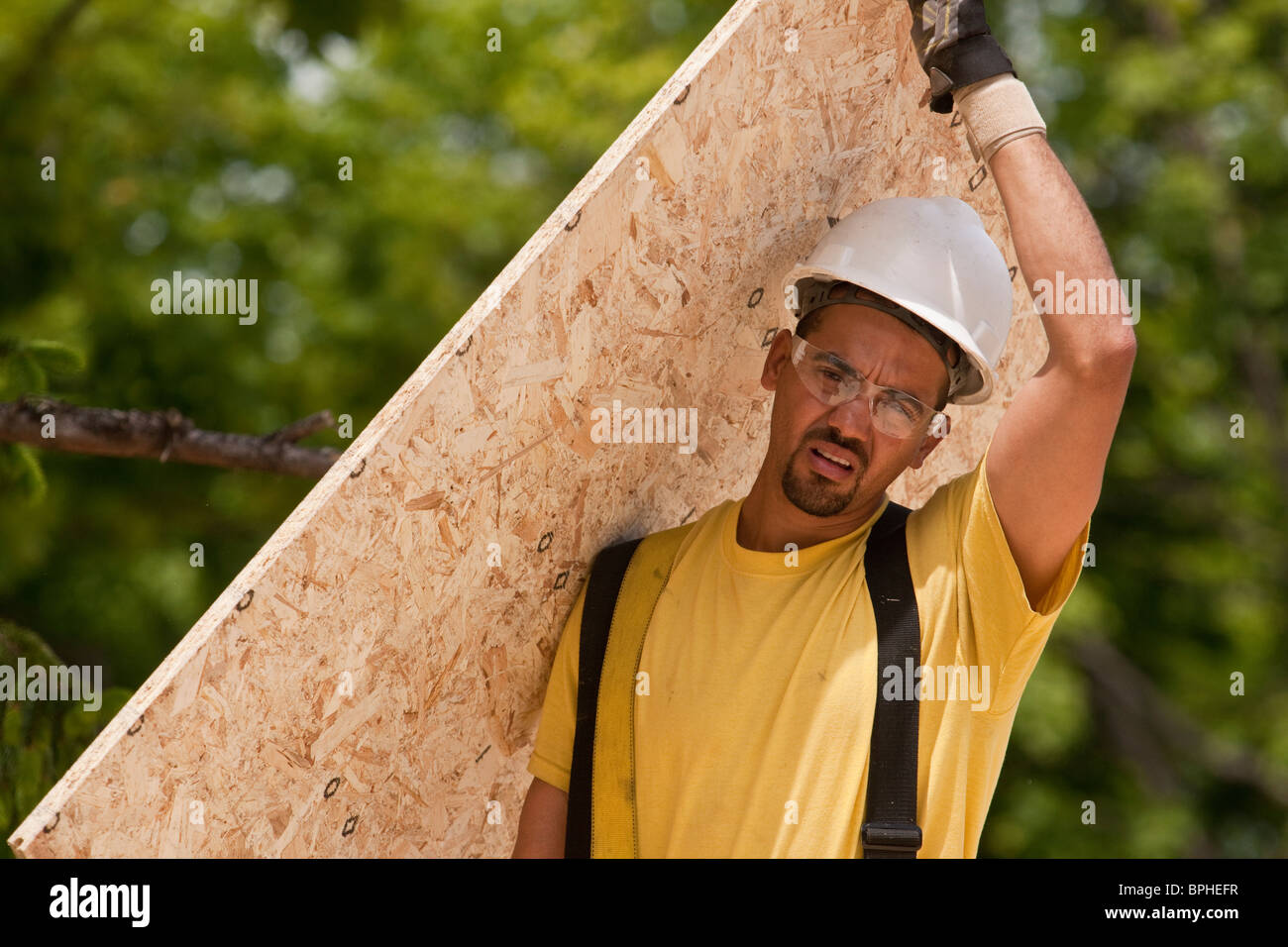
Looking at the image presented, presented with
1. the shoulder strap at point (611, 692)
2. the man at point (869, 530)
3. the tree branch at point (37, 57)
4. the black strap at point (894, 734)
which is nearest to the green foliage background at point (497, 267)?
the tree branch at point (37, 57)

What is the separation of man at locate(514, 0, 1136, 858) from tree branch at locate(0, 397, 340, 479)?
1.72 m

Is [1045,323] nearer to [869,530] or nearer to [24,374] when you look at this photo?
[869,530]

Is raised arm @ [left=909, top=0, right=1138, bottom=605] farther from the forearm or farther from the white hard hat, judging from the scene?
the white hard hat

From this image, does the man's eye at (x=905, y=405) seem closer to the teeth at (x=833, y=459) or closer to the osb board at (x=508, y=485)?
the teeth at (x=833, y=459)

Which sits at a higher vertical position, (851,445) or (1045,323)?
(1045,323)

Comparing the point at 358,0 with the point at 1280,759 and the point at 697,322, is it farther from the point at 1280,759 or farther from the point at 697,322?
the point at 1280,759

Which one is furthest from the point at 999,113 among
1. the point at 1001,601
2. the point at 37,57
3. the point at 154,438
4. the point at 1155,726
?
the point at 1155,726

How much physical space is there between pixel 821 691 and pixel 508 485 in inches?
36.1

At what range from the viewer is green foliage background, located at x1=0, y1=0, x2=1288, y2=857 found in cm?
1140

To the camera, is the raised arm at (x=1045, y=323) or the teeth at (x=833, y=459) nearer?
the raised arm at (x=1045, y=323)

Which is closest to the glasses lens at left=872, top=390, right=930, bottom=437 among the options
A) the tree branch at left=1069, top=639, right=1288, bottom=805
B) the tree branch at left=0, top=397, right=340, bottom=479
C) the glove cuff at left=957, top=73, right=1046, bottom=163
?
the glove cuff at left=957, top=73, right=1046, bottom=163

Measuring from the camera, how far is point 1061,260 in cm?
293

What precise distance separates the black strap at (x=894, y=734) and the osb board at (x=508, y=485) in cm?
84

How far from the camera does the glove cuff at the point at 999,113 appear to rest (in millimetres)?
3033
